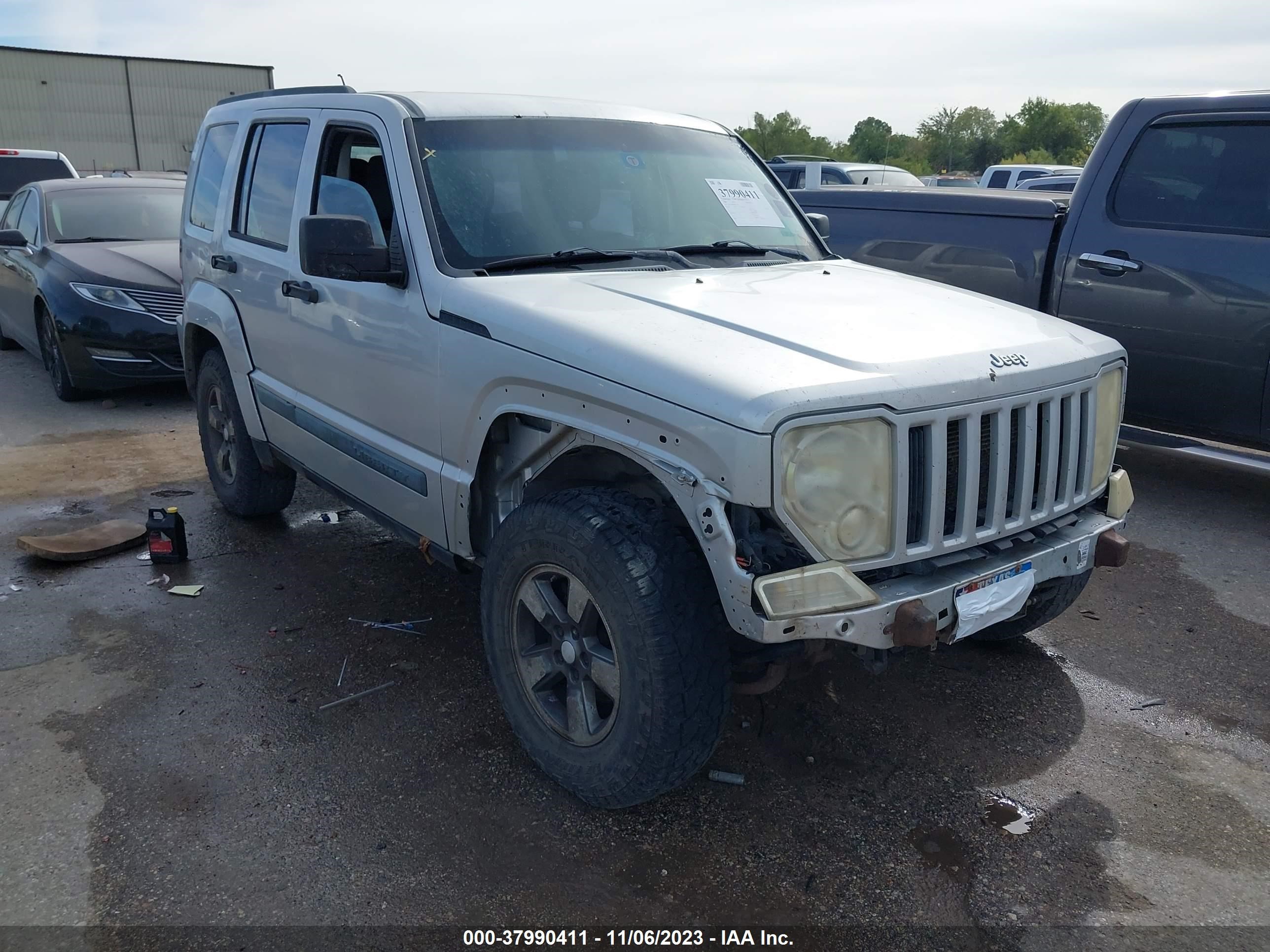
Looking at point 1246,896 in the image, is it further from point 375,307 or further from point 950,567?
point 375,307

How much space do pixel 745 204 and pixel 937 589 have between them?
212 centimetres

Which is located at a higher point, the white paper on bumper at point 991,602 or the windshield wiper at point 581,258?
the windshield wiper at point 581,258

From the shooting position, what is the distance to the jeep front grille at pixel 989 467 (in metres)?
2.67

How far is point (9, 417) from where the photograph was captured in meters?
7.90

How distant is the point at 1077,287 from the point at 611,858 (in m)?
4.39

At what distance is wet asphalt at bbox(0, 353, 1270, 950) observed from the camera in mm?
2625

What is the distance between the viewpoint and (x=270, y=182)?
4570mm

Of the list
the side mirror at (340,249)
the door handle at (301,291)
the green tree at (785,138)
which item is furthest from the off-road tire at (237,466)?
the green tree at (785,138)

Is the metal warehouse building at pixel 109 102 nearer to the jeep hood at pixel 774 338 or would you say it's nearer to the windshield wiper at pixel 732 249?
→ the windshield wiper at pixel 732 249

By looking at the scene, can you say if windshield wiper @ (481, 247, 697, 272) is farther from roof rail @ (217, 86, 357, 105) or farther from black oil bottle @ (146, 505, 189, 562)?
black oil bottle @ (146, 505, 189, 562)

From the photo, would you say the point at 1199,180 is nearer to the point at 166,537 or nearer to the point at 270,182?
the point at 270,182

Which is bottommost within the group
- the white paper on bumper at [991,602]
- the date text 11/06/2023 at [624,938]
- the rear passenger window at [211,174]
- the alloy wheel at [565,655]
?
the date text 11/06/2023 at [624,938]

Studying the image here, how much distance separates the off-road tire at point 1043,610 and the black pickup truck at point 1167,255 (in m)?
2.15

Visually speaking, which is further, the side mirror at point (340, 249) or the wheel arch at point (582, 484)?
the side mirror at point (340, 249)
